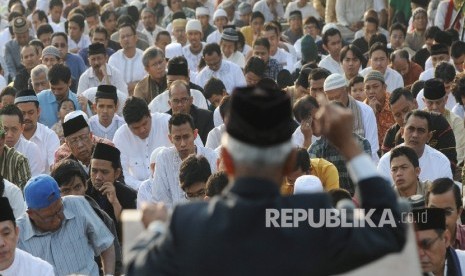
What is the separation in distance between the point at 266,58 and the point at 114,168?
6.37 m

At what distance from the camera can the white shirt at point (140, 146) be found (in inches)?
449

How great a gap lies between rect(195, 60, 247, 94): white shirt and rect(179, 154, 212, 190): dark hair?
6.14m

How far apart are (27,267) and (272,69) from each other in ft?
28.3

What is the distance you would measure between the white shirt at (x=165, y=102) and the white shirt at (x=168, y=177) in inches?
112

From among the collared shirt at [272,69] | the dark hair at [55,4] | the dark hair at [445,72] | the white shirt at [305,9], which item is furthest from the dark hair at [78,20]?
the dark hair at [445,72]

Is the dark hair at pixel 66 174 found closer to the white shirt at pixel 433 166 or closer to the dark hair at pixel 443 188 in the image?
the dark hair at pixel 443 188

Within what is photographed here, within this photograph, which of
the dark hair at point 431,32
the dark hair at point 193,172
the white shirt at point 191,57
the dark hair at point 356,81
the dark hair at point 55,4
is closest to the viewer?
the dark hair at point 193,172

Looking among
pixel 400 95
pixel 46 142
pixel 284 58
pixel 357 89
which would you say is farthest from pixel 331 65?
pixel 46 142

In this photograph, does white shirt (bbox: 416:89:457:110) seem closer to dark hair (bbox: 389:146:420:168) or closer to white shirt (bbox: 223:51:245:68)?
dark hair (bbox: 389:146:420:168)

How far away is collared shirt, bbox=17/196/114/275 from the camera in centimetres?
767

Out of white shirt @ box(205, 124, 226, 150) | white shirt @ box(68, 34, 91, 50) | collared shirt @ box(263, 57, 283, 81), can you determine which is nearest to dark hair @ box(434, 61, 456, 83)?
collared shirt @ box(263, 57, 283, 81)

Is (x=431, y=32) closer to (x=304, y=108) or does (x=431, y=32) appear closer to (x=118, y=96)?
(x=118, y=96)

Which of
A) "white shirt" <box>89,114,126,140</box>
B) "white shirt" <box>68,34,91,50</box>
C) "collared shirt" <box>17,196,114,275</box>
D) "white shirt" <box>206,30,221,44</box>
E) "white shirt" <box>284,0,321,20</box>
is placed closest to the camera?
"collared shirt" <box>17,196,114,275</box>

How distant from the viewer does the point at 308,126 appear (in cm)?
1020
